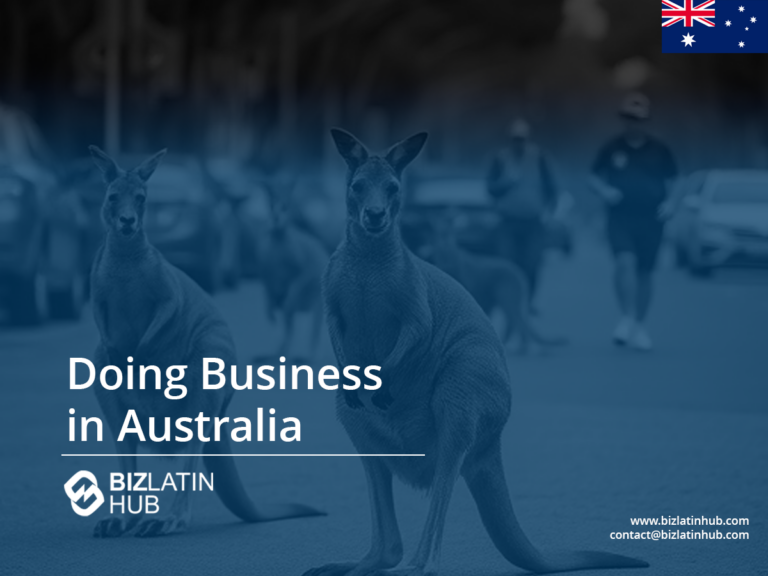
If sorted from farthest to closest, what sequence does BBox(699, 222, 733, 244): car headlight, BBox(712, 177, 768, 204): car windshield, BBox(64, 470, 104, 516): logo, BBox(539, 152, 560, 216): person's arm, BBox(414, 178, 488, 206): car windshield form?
BBox(712, 177, 768, 204): car windshield → BBox(699, 222, 733, 244): car headlight → BBox(414, 178, 488, 206): car windshield → BBox(539, 152, 560, 216): person's arm → BBox(64, 470, 104, 516): logo

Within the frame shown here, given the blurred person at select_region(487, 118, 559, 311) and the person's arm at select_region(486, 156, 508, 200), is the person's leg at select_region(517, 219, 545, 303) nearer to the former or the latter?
the blurred person at select_region(487, 118, 559, 311)

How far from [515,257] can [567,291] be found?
26.0 ft

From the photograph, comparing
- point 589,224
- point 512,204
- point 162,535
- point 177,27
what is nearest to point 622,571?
point 162,535

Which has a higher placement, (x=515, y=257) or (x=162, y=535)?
(x=515, y=257)

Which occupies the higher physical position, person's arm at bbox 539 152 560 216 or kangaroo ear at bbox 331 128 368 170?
person's arm at bbox 539 152 560 216

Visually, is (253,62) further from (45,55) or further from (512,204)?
(512,204)

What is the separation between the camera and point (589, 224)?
2601 inches

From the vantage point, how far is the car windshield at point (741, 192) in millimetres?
30406

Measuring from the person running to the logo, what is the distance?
28.6ft

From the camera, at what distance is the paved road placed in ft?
22.9

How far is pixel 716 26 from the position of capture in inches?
296

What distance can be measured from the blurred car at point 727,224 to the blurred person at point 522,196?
12.5 m

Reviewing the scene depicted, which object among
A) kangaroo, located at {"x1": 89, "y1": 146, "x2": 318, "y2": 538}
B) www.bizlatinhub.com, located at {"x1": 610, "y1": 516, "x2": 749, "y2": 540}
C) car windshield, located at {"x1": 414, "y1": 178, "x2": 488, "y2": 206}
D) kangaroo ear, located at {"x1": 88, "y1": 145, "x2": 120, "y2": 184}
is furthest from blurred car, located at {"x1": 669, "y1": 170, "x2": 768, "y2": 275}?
kangaroo ear, located at {"x1": 88, "y1": 145, "x2": 120, "y2": 184}

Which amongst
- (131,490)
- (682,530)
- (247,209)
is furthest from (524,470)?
(247,209)
